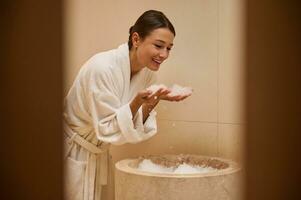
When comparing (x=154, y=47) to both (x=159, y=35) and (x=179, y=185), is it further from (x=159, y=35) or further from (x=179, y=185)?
(x=179, y=185)

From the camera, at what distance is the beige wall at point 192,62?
5.55 ft

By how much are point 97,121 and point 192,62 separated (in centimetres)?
55

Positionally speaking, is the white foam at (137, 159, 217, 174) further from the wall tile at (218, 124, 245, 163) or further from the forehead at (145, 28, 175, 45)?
the forehead at (145, 28, 175, 45)

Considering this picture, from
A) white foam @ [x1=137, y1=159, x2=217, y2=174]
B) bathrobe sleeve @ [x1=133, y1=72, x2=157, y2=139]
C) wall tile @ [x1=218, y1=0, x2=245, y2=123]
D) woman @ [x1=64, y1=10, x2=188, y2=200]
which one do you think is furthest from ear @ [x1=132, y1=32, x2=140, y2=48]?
white foam @ [x1=137, y1=159, x2=217, y2=174]

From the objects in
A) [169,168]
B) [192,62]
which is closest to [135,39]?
[192,62]

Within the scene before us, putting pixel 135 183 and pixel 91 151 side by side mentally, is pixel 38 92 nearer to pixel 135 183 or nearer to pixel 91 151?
pixel 135 183

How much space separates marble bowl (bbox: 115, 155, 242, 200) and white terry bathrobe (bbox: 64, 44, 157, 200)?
6.1 inches

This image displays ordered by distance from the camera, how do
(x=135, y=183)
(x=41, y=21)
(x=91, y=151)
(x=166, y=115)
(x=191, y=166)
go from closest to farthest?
(x=41, y=21) → (x=135, y=183) → (x=91, y=151) → (x=191, y=166) → (x=166, y=115)

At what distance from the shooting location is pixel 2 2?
1.58 feet

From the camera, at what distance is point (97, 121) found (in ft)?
4.79

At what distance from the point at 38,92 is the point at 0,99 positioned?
5 cm

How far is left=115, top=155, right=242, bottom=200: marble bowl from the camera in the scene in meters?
1.34

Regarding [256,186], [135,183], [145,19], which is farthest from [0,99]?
[145,19]

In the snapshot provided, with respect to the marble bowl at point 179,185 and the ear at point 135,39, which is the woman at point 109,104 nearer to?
Answer: the ear at point 135,39
